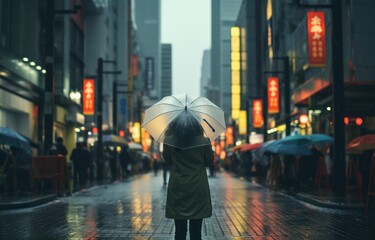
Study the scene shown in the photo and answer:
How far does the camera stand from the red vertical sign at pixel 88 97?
138 feet

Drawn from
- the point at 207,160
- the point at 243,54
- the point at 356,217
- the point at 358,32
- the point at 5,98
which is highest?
the point at 243,54

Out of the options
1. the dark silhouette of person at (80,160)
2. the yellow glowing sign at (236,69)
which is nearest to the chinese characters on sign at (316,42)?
the dark silhouette of person at (80,160)

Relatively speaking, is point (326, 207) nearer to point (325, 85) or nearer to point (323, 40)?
point (325, 85)

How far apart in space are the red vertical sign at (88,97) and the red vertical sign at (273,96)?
12.1 m

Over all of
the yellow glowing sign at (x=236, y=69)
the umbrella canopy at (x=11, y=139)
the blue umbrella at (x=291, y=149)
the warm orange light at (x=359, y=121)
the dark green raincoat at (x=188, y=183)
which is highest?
the yellow glowing sign at (x=236, y=69)

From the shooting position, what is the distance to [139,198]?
61.6 ft

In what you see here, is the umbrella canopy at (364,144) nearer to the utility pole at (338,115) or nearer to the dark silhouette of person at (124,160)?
the utility pole at (338,115)

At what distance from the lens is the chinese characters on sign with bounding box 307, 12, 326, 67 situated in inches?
1072

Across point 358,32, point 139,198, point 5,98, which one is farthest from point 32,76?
point 358,32

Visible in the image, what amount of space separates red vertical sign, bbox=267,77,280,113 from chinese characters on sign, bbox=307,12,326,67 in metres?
14.6

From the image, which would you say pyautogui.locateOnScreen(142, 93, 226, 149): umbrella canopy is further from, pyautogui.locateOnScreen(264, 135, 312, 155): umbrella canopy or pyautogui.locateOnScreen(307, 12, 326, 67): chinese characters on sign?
pyautogui.locateOnScreen(307, 12, 326, 67): chinese characters on sign

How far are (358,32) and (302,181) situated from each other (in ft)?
21.1

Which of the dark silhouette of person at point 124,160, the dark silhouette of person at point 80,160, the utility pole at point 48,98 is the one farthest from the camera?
the dark silhouette of person at point 124,160

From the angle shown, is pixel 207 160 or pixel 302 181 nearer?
pixel 207 160
